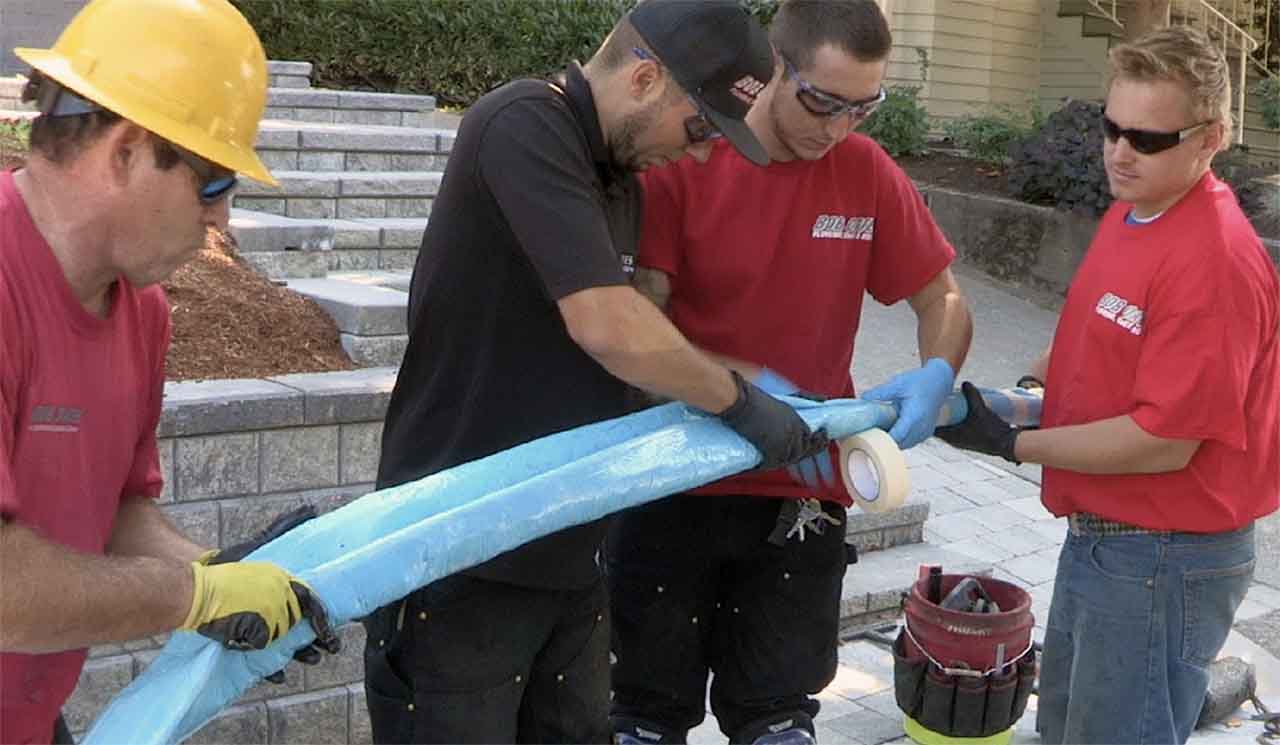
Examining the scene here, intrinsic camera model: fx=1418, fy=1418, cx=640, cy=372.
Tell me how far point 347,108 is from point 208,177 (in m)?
6.63

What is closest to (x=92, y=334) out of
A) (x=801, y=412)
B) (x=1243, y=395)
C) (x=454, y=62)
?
(x=801, y=412)

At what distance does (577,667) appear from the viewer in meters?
3.15

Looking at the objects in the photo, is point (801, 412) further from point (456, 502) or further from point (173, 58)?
point (173, 58)

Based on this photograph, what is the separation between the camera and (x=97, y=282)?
2.18m

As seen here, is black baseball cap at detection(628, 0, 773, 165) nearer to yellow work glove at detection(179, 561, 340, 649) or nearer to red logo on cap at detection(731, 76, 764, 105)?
red logo on cap at detection(731, 76, 764, 105)

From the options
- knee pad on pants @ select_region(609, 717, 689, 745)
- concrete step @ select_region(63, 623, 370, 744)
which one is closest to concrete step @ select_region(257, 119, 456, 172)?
concrete step @ select_region(63, 623, 370, 744)

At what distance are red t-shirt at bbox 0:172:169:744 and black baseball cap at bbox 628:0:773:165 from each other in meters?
1.09

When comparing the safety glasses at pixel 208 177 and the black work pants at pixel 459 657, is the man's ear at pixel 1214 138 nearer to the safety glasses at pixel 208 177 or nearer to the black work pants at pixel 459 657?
the black work pants at pixel 459 657

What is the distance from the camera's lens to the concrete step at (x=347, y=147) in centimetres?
723

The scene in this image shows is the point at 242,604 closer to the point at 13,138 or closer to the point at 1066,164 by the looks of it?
the point at 13,138

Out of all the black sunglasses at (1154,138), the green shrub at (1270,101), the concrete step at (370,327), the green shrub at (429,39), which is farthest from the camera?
the green shrub at (1270,101)

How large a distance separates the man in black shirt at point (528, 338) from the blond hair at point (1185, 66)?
0.90 meters

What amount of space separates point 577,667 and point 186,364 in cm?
195

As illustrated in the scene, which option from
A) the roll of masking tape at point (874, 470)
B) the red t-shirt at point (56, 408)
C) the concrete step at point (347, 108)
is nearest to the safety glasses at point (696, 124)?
the roll of masking tape at point (874, 470)
